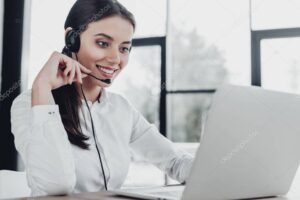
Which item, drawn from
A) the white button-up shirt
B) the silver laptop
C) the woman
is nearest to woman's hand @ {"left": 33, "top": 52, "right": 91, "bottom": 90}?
the woman

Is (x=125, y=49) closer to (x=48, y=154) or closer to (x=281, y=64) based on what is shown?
(x=48, y=154)

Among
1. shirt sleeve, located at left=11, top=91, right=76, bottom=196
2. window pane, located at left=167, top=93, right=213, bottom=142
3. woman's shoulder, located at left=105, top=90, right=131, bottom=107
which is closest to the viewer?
shirt sleeve, located at left=11, top=91, right=76, bottom=196

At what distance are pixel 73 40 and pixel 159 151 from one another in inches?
21.5

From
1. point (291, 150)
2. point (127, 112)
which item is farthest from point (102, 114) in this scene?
point (291, 150)

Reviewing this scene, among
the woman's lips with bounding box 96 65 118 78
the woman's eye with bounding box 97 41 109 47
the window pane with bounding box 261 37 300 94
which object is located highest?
the window pane with bounding box 261 37 300 94

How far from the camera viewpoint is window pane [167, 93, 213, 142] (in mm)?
3094

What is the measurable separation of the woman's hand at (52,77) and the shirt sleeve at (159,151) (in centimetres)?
43

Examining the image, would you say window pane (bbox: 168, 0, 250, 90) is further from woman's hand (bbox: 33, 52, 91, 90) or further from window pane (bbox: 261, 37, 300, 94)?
woman's hand (bbox: 33, 52, 91, 90)

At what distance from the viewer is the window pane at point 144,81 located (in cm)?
320

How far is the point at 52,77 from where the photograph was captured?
49.7 inches

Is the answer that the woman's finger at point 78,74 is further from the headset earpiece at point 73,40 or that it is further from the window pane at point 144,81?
the window pane at point 144,81

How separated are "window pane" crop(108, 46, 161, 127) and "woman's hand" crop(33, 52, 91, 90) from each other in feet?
6.10

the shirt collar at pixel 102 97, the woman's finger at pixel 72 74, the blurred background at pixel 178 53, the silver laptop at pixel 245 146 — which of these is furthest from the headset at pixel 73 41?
the blurred background at pixel 178 53

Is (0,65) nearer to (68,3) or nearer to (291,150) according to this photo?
(68,3)
